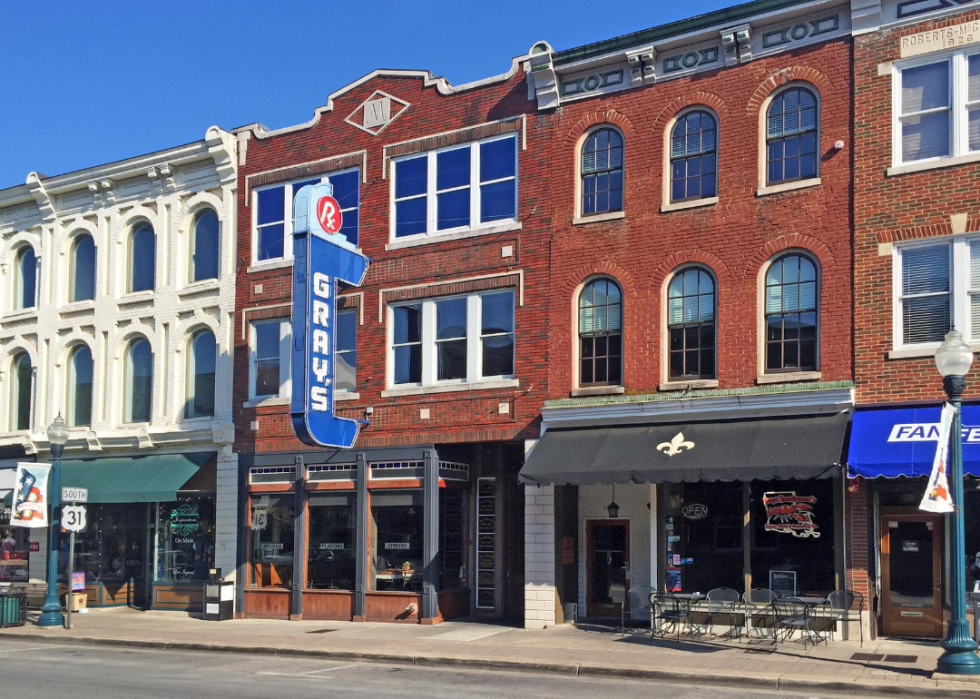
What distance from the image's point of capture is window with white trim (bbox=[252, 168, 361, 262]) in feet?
83.0

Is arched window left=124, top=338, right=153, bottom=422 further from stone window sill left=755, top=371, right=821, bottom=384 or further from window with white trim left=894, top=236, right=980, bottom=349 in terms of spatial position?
window with white trim left=894, top=236, right=980, bottom=349

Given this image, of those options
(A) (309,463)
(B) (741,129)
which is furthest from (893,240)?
(A) (309,463)

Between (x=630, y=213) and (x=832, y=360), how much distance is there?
4925mm

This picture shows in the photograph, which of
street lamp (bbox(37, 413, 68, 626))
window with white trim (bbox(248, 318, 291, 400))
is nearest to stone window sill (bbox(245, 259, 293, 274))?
window with white trim (bbox(248, 318, 291, 400))

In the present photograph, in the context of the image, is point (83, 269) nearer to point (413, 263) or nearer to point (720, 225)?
point (413, 263)

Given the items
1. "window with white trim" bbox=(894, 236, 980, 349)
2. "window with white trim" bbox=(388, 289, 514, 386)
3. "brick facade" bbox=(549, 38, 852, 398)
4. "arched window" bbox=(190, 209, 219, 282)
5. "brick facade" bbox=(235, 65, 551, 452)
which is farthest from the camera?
"arched window" bbox=(190, 209, 219, 282)

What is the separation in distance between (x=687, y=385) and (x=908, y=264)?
4.41 meters

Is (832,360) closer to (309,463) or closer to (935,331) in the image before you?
(935,331)

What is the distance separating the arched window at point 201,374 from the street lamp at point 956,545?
1800 centimetres

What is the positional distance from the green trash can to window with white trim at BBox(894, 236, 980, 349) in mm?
19439

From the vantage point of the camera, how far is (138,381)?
29109 millimetres

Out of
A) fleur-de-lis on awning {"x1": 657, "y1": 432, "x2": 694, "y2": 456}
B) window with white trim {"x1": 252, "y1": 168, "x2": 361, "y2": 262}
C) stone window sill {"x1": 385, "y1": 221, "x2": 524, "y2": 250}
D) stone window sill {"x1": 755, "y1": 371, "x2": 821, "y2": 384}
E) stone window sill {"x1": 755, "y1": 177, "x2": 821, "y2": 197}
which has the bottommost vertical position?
fleur-de-lis on awning {"x1": 657, "y1": 432, "x2": 694, "y2": 456}

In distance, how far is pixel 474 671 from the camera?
17344 mm

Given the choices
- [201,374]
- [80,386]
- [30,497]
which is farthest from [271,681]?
[80,386]
